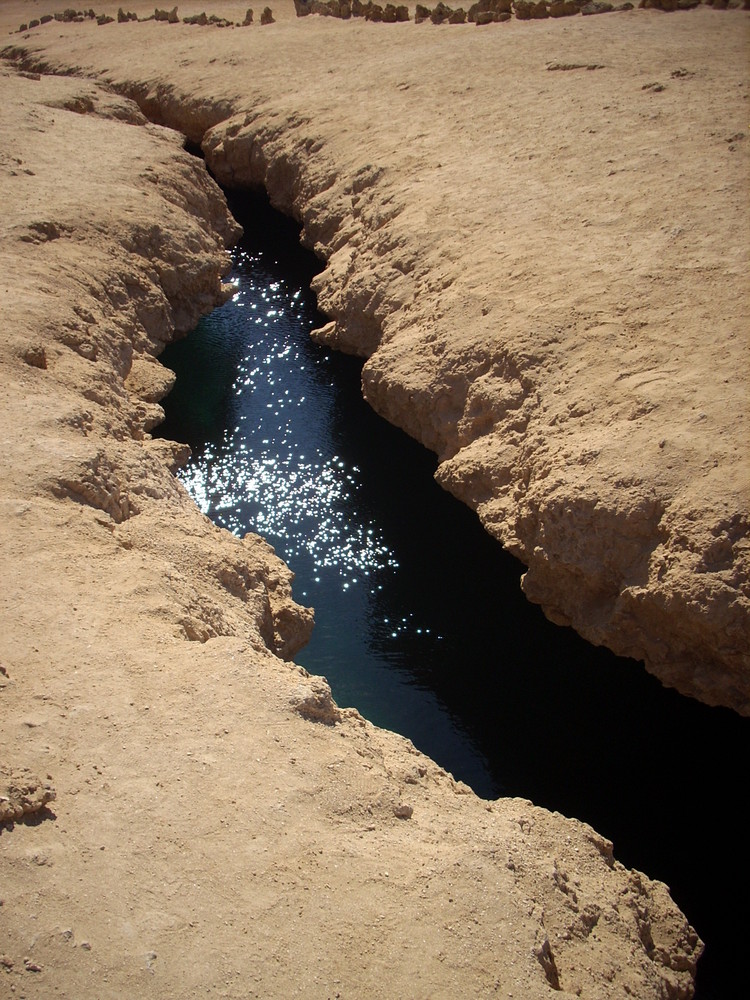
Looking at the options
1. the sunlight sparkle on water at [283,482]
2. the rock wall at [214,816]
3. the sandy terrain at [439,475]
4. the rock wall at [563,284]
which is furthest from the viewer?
the sunlight sparkle on water at [283,482]

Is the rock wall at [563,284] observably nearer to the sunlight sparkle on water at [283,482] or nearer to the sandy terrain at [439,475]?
the sandy terrain at [439,475]

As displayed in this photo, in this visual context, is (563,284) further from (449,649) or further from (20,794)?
(20,794)

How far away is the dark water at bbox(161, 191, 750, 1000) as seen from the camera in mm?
7602

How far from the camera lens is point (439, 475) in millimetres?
9414

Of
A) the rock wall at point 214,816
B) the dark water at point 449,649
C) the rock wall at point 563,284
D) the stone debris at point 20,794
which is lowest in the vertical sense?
the dark water at point 449,649

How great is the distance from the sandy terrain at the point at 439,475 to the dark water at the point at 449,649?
838 mm

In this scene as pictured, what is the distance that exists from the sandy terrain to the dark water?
84 cm

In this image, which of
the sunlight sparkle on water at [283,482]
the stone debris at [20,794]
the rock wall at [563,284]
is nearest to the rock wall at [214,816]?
the stone debris at [20,794]

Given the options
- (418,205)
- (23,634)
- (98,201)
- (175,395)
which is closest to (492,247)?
(418,205)

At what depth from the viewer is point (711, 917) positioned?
22.9 feet

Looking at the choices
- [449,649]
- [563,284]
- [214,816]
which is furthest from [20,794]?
[563,284]

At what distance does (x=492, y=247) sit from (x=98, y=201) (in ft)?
18.0

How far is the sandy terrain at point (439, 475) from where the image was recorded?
15.5 feet

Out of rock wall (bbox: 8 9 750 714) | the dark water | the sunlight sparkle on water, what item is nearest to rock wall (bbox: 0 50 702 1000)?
the dark water
